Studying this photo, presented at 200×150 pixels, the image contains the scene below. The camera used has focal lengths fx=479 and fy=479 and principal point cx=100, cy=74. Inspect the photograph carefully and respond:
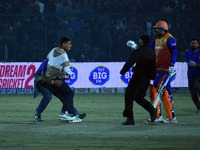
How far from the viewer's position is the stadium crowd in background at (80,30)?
77.9 ft

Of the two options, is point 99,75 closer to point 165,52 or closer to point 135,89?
point 165,52

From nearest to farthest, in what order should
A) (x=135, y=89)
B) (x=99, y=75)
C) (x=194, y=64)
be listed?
(x=135, y=89), (x=194, y=64), (x=99, y=75)

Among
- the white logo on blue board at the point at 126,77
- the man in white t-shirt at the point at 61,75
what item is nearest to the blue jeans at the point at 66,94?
the man in white t-shirt at the point at 61,75

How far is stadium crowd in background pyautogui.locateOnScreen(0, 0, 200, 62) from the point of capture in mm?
23750

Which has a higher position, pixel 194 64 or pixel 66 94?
pixel 194 64

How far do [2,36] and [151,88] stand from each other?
14399 mm

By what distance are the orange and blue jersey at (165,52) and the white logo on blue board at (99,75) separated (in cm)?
1125

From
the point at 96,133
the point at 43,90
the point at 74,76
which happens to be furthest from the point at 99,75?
the point at 96,133

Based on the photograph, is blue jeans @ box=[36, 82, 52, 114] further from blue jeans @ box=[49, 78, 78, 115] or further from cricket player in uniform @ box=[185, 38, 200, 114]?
cricket player in uniform @ box=[185, 38, 200, 114]

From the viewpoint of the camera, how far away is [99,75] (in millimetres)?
22344

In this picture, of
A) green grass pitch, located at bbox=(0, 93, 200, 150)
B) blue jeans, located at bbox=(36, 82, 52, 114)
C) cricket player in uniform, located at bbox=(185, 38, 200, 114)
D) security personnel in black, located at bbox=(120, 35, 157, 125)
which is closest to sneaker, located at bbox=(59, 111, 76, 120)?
green grass pitch, located at bbox=(0, 93, 200, 150)

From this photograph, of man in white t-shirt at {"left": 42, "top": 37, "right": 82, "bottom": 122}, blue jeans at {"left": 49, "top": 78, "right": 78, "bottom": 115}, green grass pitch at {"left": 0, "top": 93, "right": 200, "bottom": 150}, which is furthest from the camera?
blue jeans at {"left": 49, "top": 78, "right": 78, "bottom": 115}

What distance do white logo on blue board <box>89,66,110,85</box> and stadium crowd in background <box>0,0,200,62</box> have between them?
155cm

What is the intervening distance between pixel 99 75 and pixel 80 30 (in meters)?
3.18
